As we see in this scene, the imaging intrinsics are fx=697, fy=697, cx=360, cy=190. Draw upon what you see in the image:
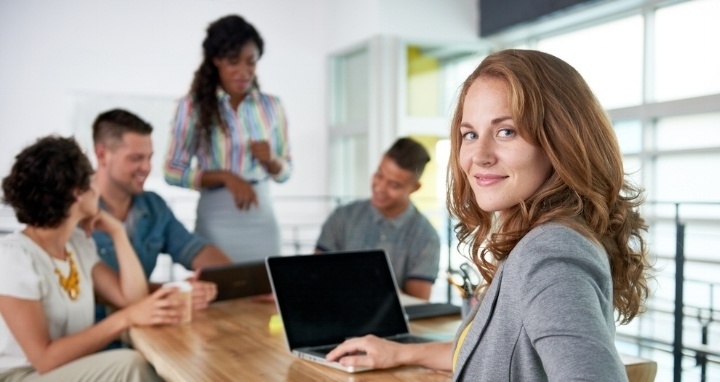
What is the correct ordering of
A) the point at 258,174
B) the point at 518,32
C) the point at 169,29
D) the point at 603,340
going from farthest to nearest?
the point at 169,29, the point at 518,32, the point at 258,174, the point at 603,340

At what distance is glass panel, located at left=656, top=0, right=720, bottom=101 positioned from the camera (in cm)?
372

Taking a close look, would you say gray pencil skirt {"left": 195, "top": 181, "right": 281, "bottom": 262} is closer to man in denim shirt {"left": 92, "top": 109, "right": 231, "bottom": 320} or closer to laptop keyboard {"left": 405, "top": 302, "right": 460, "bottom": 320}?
man in denim shirt {"left": 92, "top": 109, "right": 231, "bottom": 320}

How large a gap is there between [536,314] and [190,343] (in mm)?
1007

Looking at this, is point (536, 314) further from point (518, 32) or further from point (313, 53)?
point (313, 53)

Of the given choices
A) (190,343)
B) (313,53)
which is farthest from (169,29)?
(190,343)

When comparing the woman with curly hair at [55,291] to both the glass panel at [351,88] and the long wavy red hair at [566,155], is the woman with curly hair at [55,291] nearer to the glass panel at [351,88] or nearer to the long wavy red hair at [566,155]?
the long wavy red hair at [566,155]

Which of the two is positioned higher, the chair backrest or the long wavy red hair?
the long wavy red hair

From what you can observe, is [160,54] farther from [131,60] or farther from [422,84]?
[422,84]

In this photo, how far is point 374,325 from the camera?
1.53m

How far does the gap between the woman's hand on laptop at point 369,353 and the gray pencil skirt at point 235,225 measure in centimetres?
150

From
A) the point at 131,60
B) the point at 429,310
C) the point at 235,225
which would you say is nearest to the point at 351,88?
the point at 131,60

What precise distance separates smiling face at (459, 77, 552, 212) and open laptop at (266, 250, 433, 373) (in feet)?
2.02

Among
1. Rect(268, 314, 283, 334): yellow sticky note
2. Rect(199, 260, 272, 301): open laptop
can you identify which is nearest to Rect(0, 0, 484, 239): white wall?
Rect(199, 260, 272, 301): open laptop

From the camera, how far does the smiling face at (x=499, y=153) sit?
88 centimetres
